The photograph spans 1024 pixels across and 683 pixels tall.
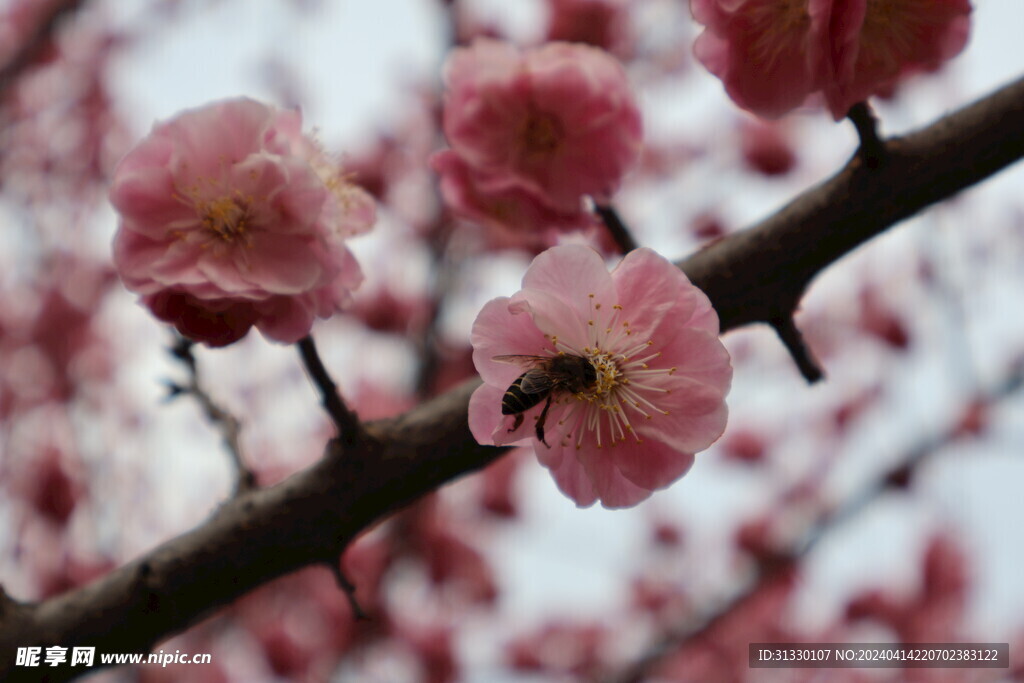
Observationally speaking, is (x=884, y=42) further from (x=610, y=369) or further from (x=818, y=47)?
(x=610, y=369)

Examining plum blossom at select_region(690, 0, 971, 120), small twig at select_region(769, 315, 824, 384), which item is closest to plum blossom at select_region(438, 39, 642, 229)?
plum blossom at select_region(690, 0, 971, 120)

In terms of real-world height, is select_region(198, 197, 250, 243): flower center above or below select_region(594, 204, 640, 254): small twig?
above

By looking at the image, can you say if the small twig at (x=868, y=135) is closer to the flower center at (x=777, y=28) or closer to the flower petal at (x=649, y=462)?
the flower center at (x=777, y=28)

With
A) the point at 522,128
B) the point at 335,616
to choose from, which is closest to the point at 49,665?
the point at 522,128

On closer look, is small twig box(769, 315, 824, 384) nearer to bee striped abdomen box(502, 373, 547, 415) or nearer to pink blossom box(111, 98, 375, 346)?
bee striped abdomen box(502, 373, 547, 415)

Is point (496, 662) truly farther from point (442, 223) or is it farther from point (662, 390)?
point (662, 390)

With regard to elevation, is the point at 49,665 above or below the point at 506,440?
below
